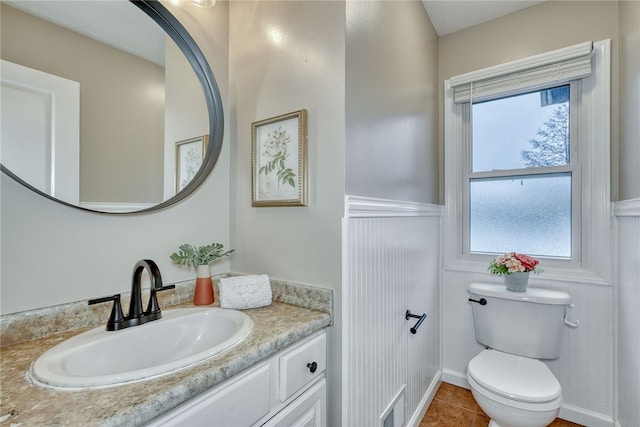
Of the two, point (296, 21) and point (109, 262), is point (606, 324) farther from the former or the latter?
point (109, 262)

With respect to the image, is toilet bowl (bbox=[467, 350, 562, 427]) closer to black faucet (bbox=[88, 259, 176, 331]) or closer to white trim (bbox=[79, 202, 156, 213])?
black faucet (bbox=[88, 259, 176, 331])

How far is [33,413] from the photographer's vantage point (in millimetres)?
558

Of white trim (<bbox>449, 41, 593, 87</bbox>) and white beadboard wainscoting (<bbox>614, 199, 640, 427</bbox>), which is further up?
white trim (<bbox>449, 41, 593, 87</bbox>)

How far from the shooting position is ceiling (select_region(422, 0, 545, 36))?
193cm

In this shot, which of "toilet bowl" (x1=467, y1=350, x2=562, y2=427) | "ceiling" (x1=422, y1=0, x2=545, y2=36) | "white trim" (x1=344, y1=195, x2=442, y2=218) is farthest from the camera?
"ceiling" (x1=422, y1=0, x2=545, y2=36)

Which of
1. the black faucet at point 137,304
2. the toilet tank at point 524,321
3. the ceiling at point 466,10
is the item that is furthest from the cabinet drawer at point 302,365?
the ceiling at point 466,10

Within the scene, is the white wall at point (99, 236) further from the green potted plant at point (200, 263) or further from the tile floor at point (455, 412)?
the tile floor at point (455, 412)

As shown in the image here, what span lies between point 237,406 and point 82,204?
80cm

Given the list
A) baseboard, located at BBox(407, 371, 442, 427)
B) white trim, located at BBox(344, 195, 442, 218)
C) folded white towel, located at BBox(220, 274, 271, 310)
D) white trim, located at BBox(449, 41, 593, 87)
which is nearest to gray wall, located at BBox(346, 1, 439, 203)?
white trim, located at BBox(344, 195, 442, 218)

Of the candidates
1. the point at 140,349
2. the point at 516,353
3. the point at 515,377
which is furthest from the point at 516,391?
the point at 140,349

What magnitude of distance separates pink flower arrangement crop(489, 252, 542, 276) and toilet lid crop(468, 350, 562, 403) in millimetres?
479

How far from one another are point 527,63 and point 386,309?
176 centimetres

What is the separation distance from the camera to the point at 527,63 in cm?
188

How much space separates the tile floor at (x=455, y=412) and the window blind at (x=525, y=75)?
2036 mm
